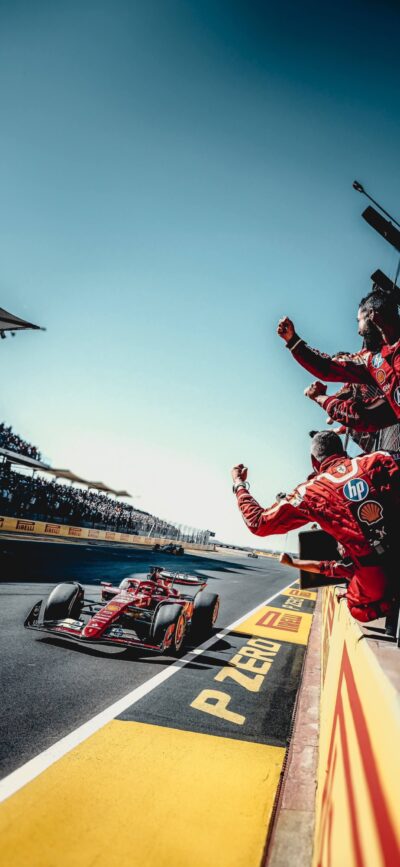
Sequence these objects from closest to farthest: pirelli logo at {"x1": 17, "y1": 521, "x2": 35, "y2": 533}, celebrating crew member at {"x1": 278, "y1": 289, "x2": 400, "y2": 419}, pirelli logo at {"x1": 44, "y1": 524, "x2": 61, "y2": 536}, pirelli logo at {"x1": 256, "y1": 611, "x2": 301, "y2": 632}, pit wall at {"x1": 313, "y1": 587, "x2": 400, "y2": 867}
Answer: pit wall at {"x1": 313, "y1": 587, "x2": 400, "y2": 867} → celebrating crew member at {"x1": 278, "y1": 289, "x2": 400, "y2": 419} → pirelli logo at {"x1": 256, "y1": 611, "x2": 301, "y2": 632} → pirelli logo at {"x1": 17, "y1": 521, "x2": 35, "y2": 533} → pirelli logo at {"x1": 44, "y1": 524, "x2": 61, "y2": 536}

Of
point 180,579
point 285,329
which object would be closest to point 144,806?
point 285,329

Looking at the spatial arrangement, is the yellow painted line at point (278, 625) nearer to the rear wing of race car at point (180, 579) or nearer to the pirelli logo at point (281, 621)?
the pirelli logo at point (281, 621)

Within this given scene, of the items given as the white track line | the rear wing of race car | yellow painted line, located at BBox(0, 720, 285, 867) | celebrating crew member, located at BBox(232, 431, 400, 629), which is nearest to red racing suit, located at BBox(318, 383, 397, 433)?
celebrating crew member, located at BBox(232, 431, 400, 629)

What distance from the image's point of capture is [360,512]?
2109 millimetres

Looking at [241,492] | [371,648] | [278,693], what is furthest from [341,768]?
[278,693]

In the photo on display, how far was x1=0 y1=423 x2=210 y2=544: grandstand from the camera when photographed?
83.3 feet

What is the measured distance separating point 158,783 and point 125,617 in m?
3.34

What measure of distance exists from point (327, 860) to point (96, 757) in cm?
196

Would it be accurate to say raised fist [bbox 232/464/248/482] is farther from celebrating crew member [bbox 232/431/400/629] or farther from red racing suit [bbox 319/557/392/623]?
red racing suit [bbox 319/557/392/623]

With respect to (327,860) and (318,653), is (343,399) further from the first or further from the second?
(318,653)

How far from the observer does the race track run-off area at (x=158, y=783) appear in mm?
2057

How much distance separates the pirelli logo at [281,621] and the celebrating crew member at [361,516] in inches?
270

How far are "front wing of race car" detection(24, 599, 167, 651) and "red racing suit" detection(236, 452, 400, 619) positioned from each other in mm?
3453

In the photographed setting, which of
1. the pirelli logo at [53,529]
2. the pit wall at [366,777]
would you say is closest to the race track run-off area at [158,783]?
the pit wall at [366,777]
